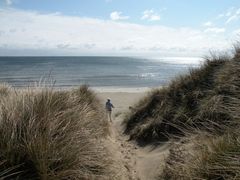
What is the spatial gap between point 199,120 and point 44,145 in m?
4.60

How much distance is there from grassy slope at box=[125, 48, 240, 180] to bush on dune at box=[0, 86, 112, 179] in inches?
56.2

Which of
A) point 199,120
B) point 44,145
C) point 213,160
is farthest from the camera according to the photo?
point 199,120

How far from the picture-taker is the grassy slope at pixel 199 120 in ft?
14.9

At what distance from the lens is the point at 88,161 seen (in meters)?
5.21

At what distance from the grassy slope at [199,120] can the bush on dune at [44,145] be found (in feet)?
4.69

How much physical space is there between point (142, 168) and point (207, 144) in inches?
104

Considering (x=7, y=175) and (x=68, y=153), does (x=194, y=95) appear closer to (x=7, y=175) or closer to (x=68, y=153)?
(x=68, y=153)

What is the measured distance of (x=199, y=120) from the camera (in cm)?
819

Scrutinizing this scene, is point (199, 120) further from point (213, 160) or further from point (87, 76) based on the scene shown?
point (87, 76)

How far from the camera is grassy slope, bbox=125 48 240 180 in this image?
4.55 metres

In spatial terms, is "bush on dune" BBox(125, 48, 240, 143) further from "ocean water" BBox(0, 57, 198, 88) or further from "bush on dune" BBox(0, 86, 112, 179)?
"bush on dune" BBox(0, 86, 112, 179)

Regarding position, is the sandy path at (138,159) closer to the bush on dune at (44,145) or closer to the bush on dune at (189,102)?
the bush on dune at (189,102)

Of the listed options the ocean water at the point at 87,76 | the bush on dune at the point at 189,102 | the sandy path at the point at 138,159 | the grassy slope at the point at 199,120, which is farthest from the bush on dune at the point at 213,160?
the ocean water at the point at 87,76

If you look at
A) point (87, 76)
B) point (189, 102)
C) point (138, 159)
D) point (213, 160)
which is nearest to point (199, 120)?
point (189, 102)
